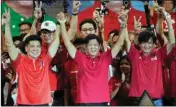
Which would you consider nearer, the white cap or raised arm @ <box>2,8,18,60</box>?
raised arm @ <box>2,8,18,60</box>

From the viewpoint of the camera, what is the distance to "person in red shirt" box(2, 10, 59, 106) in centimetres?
378

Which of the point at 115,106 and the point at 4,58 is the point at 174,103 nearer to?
the point at 115,106

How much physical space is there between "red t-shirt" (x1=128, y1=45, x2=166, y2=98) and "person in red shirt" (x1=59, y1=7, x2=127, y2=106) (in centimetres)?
33

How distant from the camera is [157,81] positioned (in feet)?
13.3

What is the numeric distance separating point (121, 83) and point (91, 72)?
1.98ft

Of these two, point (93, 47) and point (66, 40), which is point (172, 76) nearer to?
point (93, 47)

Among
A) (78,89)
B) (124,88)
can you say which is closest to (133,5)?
(124,88)

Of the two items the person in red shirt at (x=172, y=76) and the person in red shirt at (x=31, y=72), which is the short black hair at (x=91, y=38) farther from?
the person in red shirt at (x=172, y=76)

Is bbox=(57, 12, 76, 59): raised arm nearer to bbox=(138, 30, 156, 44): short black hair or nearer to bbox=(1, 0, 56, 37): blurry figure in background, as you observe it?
bbox=(138, 30, 156, 44): short black hair

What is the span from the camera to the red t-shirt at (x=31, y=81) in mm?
3777

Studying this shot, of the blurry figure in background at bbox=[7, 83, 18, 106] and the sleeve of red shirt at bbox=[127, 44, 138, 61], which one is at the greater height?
the sleeve of red shirt at bbox=[127, 44, 138, 61]

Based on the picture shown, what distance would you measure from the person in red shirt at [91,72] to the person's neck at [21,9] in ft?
6.03

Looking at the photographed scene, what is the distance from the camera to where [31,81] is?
12.4 ft

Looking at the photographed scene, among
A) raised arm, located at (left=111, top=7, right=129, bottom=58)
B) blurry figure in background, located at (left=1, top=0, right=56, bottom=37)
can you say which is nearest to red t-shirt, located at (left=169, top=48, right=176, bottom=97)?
raised arm, located at (left=111, top=7, right=129, bottom=58)
